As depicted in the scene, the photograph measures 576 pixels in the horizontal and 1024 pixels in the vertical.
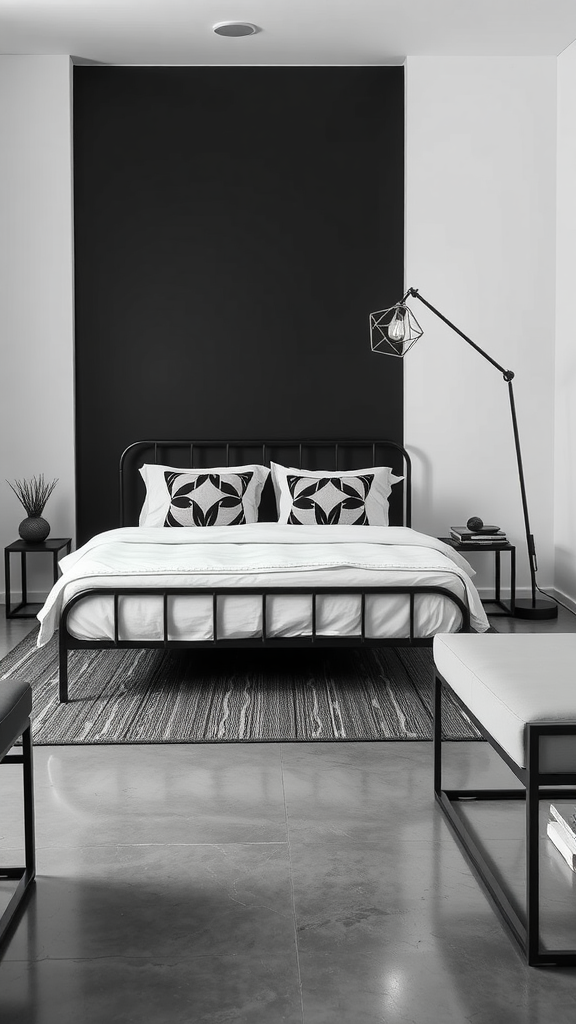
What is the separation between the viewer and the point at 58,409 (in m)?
5.63

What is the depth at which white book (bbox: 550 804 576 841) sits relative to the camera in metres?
2.34

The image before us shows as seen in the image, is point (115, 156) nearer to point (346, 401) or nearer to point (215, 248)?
point (215, 248)

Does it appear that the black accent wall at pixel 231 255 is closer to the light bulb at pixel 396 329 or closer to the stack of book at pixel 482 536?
the light bulb at pixel 396 329

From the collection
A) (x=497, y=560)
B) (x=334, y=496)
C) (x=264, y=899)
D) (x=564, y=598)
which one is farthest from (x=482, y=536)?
(x=264, y=899)

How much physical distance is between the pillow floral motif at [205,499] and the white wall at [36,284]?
80cm

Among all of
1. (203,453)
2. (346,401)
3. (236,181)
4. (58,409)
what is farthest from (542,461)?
(58,409)

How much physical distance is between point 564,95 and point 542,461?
209 centimetres

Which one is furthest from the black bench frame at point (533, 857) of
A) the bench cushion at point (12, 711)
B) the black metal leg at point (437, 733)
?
the bench cushion at point (12, 711)

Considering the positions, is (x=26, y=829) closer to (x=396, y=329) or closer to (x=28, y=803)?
(x=28, y=803)

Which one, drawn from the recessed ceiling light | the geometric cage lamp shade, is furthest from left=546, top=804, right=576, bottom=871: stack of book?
the recessed ceiling light

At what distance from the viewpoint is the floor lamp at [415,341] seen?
16.8 ft

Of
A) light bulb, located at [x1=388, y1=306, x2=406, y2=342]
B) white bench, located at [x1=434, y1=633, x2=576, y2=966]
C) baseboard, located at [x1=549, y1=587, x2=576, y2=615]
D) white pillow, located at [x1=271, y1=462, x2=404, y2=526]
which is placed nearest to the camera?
white bench, located at [x1=434, y1=633, x2=576, y2=966]

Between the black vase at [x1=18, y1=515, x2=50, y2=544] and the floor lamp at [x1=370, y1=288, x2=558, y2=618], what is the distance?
6.97 ft

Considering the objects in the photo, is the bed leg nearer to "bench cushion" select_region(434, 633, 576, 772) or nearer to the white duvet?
the white duvet
